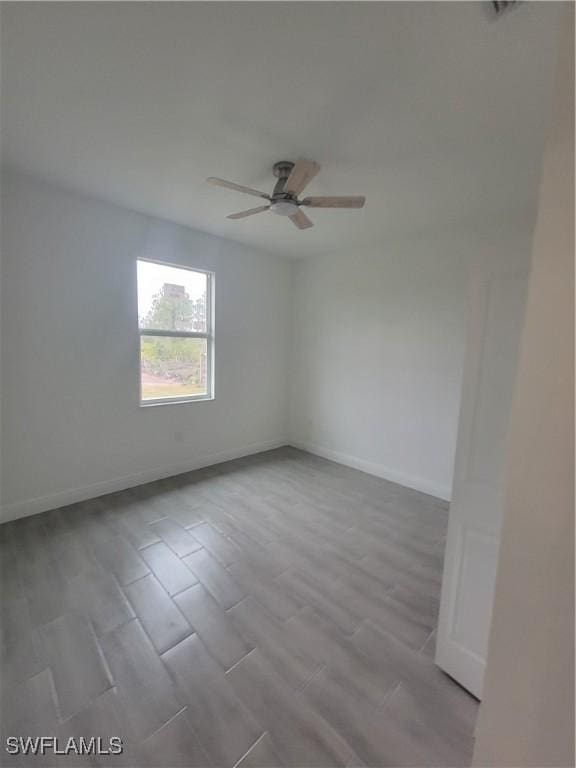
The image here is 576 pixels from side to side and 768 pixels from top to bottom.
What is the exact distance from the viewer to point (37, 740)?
3.75ft

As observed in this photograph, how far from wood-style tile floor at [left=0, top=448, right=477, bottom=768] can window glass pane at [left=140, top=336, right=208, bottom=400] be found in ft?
4.16

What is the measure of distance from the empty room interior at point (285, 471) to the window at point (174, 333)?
0.03m

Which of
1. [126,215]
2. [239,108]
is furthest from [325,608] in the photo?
[126,215]

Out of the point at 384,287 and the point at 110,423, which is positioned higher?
the point at 384,287

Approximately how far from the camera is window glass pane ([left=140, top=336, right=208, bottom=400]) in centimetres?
325

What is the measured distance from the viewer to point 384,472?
3.62 m

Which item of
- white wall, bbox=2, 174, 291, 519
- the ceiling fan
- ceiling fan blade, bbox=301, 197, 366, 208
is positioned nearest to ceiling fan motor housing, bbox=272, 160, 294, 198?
the ceiling fan

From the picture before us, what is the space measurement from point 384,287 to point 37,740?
13.0 ft

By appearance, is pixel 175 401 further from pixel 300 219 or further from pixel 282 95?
pixel 282 95

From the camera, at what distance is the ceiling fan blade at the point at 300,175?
5.66ft

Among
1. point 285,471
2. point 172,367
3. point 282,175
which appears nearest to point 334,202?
point 282,175

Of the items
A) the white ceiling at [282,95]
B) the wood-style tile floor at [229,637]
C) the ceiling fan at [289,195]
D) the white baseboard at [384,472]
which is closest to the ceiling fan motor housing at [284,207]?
the ceiling fan at [289,195]

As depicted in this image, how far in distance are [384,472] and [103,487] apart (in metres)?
2.99

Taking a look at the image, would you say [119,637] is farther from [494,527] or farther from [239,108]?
[239,108]
